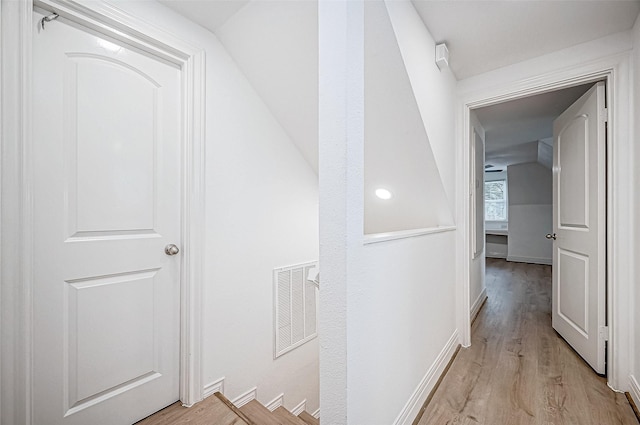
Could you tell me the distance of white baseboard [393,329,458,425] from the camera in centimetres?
136

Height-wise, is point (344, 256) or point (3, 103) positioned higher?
point (3, 103)

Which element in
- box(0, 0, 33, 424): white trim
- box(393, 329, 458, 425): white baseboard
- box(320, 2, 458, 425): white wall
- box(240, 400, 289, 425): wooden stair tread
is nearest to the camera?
box(320, 2, 458, 425): white wall

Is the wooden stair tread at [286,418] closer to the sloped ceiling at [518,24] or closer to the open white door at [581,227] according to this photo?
the open white door at [581,227]

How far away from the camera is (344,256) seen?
898 mm

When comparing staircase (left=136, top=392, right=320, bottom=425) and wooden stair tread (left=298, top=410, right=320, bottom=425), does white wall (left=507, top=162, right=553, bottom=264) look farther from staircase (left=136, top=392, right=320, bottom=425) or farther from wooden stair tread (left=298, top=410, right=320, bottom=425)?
staircase (left=136, top=392, right=320, bottom=425)

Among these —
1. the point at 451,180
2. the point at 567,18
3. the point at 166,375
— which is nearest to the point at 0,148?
the point at 166,375

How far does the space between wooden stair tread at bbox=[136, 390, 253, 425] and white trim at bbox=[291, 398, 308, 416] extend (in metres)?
0.81

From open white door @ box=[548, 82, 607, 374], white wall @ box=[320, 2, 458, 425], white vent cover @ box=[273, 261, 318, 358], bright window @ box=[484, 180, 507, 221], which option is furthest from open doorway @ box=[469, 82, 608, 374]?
bright window @ box=[484, 180, 507, 221]

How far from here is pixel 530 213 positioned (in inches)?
233

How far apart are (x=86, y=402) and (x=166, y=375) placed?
33 cm

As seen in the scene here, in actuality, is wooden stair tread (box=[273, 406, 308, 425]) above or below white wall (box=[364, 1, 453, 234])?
below

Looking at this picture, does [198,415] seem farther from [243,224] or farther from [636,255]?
[636,255]

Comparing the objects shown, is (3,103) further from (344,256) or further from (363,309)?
(363,309)

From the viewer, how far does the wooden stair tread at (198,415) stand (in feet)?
4.68
